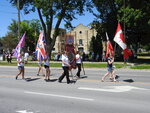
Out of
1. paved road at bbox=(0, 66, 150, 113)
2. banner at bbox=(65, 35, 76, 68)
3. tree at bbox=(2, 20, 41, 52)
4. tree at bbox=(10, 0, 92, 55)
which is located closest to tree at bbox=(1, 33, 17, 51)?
tree at bbox=(2, 20, 41, 52)

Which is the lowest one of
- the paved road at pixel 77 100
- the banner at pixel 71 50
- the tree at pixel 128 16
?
the paved road at pixel 77 100

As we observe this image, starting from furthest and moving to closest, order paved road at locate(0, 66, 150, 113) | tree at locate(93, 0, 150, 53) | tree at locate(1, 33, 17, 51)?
tree at locate(1, 33, 17, 51)
tree at locate(93, 0, 150, 53)
paved road at locate(0, 66, 150, 113)

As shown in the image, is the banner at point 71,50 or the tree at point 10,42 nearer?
the banner at point 71,50

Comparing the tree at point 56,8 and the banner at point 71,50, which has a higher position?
the tree at point 56,8

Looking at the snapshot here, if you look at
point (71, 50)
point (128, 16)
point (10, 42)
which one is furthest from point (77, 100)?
point (10, 42)

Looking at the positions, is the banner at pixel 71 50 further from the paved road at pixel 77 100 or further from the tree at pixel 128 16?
the tree at pixel 128 16

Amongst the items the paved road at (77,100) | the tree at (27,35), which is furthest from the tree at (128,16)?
the tree at (27,35)

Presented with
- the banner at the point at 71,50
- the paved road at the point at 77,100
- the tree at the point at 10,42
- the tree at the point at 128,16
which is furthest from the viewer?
the tree at the point at 10,42

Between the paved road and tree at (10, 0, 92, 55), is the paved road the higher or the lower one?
the lower one

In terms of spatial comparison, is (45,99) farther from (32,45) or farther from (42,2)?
(32,45)

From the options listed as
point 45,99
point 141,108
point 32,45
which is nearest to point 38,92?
point 45,99

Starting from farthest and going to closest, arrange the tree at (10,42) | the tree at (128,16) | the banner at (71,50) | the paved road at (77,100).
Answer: the tree at (10,42)
the tree at (128,16)
the banner at (71,50)
the paved road at (77,100)

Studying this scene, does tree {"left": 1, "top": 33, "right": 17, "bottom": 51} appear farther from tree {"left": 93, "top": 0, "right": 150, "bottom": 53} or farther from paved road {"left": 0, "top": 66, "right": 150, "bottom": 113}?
paved road {"left": 0, "top": 66, "right": 150, "bottom": 113}

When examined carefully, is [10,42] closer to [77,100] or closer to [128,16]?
[128,16]
